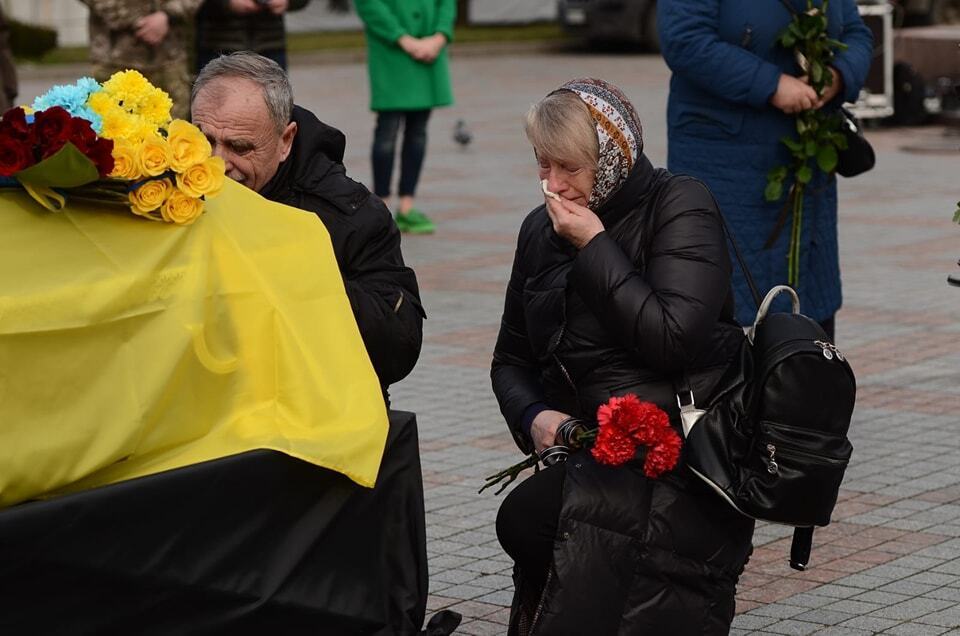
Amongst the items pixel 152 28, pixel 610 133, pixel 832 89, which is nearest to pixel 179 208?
pixel 610 133

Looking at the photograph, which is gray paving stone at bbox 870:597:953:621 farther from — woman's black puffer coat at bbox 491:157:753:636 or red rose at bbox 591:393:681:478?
red rose at bbox 591:393:681:478

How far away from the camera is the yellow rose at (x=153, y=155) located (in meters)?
3.04

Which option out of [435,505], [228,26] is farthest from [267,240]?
[228,26]

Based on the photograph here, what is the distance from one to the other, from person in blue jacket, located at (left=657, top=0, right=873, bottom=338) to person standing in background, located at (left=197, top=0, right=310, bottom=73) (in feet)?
13.0

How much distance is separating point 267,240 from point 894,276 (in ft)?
21.7

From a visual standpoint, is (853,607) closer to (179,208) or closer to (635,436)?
(635,436)

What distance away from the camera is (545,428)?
381 cm

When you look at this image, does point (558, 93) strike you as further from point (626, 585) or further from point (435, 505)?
point (435, 505)

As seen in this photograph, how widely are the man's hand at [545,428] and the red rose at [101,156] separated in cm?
122

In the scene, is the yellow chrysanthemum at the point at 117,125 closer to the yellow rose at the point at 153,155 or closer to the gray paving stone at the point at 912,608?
the yellow rose at the point at 153,155

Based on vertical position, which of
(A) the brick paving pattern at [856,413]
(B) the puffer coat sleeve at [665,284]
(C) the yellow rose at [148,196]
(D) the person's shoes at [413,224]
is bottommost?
(D) the person's shoes at [413,224]

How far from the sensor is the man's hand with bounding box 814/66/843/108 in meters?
5.80

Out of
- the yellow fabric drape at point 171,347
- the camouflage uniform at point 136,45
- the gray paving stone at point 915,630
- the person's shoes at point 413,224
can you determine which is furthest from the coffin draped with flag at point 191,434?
the person's shoes at point 413,224

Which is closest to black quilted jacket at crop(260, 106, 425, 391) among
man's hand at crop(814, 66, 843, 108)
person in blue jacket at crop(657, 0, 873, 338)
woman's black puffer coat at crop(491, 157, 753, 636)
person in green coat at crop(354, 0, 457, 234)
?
woman's black puffer coat at crop(491, 157, 753, 636)
